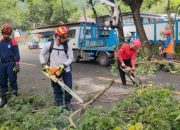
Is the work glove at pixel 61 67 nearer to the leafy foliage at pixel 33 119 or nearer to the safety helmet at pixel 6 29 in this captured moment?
the leafy foliage at pixel 33 119

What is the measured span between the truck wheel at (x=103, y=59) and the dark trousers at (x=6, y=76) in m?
9.25

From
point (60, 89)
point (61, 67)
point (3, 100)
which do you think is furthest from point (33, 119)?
point (3, 100)

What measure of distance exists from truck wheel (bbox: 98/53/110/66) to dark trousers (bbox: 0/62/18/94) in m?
9.25

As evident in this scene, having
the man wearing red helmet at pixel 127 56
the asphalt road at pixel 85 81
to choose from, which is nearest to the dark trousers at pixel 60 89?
the asphalt road at pixel 85 81

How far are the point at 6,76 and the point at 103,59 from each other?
979 cm

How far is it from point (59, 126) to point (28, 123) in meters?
0.53

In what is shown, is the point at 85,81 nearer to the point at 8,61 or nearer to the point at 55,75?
the point at 8,61

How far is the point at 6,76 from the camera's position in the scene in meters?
9.29

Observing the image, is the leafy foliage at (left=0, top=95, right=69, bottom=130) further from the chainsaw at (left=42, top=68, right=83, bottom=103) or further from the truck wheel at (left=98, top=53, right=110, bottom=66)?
the truck wheel at (left=98, top=53, right=110, bottom=66)

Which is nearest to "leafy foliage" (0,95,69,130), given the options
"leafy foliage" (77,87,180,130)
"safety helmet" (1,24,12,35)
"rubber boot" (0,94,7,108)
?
"leafy foliage" (77,87,180,130)

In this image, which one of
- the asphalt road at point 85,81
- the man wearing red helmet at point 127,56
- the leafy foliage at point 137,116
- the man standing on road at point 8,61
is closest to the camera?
the leafy foliage at point 137,116

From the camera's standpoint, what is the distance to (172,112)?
5.50 meters

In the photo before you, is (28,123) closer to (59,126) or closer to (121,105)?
(59,126)

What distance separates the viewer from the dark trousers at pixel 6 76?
30.1 ft
